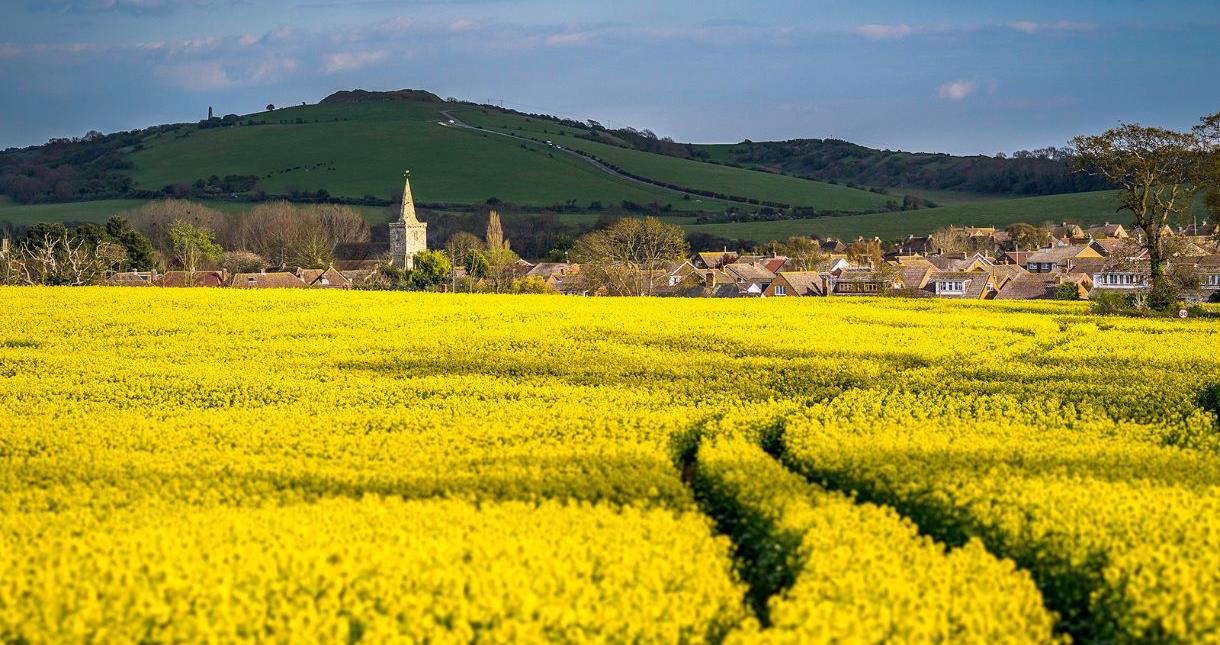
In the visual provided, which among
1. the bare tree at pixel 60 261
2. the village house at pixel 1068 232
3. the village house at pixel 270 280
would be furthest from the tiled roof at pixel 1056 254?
the bare tree at pixel 60 261

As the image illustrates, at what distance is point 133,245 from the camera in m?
100

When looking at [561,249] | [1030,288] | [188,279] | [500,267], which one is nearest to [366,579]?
[188,279]

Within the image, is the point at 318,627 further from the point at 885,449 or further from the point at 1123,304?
the point at 1123,304

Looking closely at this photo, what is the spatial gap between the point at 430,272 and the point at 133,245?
24030 millimetres

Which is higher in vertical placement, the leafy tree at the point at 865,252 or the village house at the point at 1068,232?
the village house at the point at 1068,232

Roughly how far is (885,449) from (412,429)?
823cm

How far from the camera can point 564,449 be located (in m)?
19.7

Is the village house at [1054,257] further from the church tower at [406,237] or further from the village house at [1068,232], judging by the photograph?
the church tower at [406,237]

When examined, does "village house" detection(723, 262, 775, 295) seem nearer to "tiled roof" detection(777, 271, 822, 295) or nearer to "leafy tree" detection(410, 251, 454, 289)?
"tiled roof" detection(777, 271, 822, 295)

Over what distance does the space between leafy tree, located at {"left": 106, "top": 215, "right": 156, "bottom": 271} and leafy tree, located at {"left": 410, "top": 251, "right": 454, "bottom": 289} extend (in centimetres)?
2154

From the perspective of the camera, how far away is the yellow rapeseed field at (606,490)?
39.0 feet

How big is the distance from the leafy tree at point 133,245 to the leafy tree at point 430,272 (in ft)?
70.7

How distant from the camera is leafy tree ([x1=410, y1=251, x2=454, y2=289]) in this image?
102 meters

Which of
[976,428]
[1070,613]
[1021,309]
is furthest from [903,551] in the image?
[1021,309]
